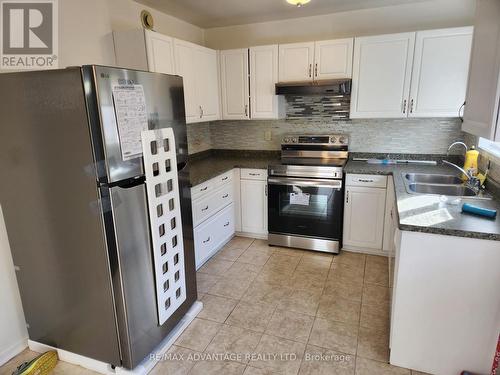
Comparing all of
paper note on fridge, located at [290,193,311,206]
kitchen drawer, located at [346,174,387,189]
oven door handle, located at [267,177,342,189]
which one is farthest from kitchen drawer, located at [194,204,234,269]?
kitchen drawer, located at [346,174,387,189]

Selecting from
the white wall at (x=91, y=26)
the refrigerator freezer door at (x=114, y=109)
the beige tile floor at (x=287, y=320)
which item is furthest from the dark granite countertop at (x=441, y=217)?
the white wall at (x=91, y=26)

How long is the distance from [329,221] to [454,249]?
5.25ft

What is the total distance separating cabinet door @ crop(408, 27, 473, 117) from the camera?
2746 mm

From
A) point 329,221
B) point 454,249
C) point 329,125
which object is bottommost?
point 329,221

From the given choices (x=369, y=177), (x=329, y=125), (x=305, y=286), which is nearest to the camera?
(x=305, y=286)

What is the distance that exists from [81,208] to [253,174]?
2.09 m

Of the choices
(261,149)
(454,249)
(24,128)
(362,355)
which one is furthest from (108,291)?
(261,149)

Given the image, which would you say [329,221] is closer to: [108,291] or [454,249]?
[454,249]

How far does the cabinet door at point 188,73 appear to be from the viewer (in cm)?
284

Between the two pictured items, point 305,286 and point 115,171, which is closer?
point 115,171

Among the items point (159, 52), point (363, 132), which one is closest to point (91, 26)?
point (159, 52)

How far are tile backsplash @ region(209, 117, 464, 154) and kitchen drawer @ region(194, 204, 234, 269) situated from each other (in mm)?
950

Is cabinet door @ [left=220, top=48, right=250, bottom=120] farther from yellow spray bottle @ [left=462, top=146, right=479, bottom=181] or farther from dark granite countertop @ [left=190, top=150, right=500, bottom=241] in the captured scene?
yellow spray bottle @ [left=462, top=146, right=479, bottom=181]

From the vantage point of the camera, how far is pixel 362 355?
1961mm
